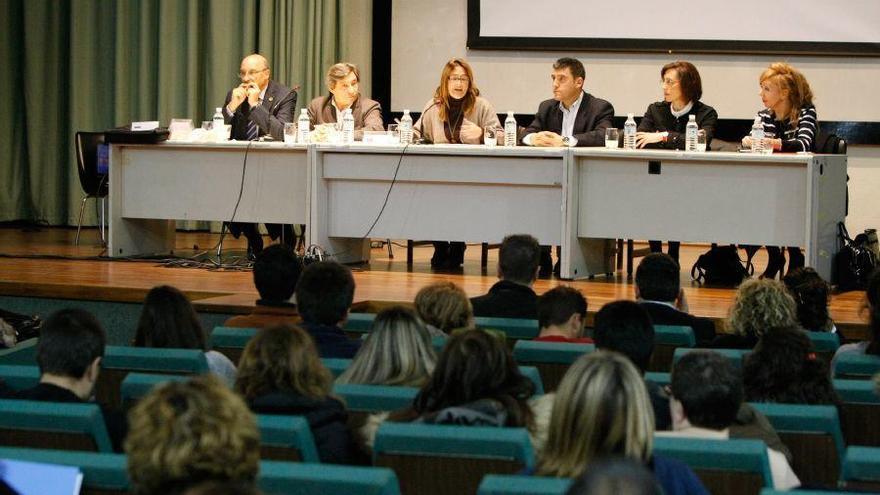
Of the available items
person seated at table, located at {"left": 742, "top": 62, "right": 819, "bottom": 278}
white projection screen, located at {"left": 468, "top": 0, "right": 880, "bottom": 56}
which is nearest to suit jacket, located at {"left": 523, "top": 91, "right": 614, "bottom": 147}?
person seated at table, located at {"left": 742, "top": 62, "right": 819, "bottom": 278}

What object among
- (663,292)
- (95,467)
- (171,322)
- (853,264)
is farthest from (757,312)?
(853,264)

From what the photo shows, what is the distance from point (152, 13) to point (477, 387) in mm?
8484

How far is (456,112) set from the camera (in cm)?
777

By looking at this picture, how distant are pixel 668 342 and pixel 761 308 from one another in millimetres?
364

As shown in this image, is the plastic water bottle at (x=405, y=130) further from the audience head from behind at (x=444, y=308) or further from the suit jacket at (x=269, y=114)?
the audience head from behind at (x=444, y=308)

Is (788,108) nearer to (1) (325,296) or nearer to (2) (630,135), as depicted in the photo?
(2) (630,135)

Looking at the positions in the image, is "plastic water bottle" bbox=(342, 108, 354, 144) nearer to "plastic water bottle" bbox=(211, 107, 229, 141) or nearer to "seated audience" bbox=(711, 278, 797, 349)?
"plastic water bottle" bbox=(211, 107, 229, 141)

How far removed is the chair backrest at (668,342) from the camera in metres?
4.19

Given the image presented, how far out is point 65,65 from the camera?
10.7m

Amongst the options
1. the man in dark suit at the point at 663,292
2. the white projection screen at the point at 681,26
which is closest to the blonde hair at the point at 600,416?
the man in dark suit at the point at 663,292

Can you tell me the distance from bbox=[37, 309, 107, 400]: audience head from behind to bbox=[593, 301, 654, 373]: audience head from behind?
1223 millimetres

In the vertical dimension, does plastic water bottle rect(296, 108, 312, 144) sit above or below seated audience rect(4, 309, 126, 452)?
above

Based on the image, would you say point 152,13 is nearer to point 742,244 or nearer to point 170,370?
point 742,244

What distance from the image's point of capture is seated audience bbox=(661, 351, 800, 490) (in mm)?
2568
